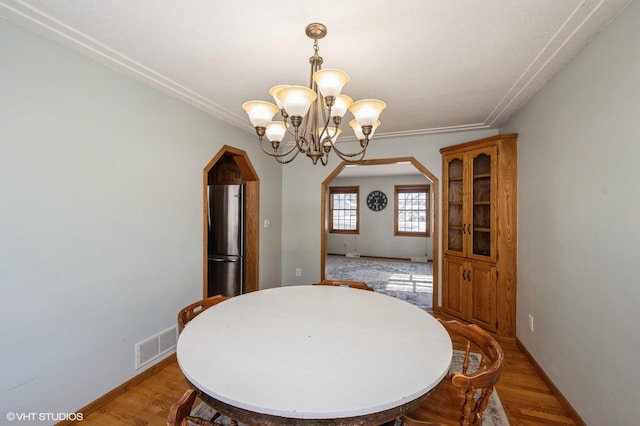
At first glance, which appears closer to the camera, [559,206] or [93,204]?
[93,204]

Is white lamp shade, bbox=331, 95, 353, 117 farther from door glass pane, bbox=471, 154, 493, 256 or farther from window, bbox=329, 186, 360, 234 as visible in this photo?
window, bbox=329, 186, 360, 234

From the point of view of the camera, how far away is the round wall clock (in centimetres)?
814

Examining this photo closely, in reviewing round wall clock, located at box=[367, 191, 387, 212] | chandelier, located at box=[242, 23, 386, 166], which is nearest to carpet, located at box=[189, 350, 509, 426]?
chandelier, located at box=[242, 23, 386, 166]

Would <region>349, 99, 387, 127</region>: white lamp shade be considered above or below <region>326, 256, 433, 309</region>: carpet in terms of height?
above

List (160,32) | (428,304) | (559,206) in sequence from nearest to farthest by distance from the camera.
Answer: (160,32) → (559,206) → (428,304)

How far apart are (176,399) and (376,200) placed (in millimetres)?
6903

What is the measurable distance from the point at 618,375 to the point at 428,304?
2.68m

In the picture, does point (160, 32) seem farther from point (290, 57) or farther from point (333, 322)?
point (333, 322)

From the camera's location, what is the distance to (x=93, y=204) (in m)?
1.93

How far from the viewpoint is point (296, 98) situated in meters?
1.40

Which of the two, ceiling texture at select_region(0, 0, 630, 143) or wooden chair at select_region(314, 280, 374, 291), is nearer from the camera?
ceiling texture at select_region(0, 0, 630, 143)

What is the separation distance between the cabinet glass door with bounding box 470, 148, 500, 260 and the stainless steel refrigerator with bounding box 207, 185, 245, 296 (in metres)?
2.79

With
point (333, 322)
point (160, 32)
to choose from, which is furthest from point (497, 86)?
point (160, 32)

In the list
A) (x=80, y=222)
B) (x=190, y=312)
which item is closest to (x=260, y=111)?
(x=190, y=312)
